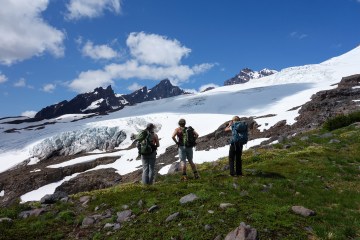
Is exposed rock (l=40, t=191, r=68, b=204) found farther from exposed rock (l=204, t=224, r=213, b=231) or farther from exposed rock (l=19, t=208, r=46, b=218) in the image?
exposed rock (l=204, t=224, r=213, b=231)

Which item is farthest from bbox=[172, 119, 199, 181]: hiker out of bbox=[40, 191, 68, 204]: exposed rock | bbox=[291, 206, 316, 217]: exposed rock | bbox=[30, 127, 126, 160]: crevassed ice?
bbox=[30, 127, 126, 160]: crevassed ice

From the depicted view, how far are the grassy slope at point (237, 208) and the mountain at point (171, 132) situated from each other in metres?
20.5

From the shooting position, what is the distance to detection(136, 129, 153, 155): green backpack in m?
18.2

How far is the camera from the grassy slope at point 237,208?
11.0 m

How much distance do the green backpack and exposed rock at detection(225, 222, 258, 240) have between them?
8690 mm

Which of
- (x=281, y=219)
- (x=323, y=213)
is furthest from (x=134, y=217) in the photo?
(x=323, y=213)

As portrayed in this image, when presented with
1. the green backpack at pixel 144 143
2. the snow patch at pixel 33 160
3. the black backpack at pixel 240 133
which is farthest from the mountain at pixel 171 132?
the green backpack at pixel 144 143

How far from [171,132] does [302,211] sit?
71449 mm

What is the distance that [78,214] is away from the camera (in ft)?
46.6

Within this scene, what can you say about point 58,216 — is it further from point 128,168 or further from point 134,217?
point 128,168

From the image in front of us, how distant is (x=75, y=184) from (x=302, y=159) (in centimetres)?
4154

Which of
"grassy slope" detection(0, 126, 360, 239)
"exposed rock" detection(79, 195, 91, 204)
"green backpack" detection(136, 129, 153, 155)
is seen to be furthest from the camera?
"green backpack" detection(136, 129, 153, 155)

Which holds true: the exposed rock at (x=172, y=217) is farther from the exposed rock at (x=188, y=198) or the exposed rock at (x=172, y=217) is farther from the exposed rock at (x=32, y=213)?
the exposed rock at (x=32, y=213)

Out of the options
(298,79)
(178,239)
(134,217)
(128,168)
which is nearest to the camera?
(178,239)
